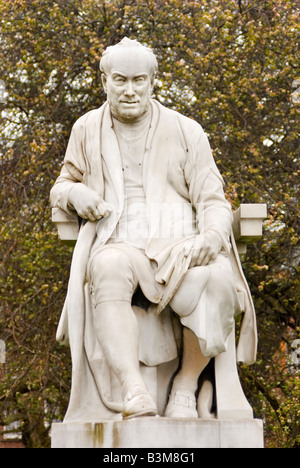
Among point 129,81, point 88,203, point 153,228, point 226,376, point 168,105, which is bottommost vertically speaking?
point 226,376

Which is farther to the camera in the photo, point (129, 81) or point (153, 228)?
point (129, 81)

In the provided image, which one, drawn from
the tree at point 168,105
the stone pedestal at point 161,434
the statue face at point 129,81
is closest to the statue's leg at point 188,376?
the stone pedestal at point 161,434

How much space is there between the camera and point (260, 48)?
486 inches

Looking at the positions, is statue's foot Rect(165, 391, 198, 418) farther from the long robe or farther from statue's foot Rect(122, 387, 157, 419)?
statue's foot Rect(122, 387, 157, 419)

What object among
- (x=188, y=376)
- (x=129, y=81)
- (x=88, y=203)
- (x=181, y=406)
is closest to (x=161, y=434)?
(x=181, y=406)

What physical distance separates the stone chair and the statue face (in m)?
0.65

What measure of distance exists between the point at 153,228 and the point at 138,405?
108 centimetres

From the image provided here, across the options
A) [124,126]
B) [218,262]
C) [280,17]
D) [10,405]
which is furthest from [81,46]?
[218,262]

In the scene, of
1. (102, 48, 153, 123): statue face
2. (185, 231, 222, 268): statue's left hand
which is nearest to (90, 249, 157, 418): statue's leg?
(185, 231, 222, 268): statue's left hand

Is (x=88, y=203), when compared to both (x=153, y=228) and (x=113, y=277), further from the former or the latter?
(x=113, y=277)

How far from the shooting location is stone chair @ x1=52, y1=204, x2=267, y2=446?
5902mm

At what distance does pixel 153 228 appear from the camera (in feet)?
20.2

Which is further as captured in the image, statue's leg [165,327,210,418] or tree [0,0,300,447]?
tree [0,0,300,447]
